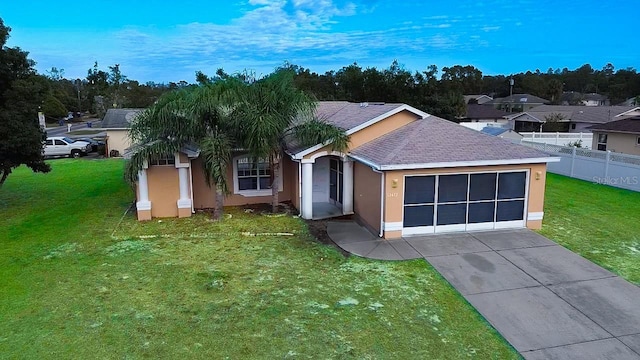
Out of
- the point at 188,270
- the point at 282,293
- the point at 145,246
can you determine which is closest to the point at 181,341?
the point at 282,293

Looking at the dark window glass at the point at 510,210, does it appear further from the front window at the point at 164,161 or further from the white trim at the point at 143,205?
the white trim at the point at 143,205

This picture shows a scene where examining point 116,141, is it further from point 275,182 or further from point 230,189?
point 275,182

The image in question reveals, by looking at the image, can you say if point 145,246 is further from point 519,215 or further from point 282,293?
point 519,215

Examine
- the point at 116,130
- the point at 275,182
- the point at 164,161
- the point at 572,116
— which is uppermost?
the point at 572,116

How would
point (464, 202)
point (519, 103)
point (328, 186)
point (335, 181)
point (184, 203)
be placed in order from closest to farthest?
point (464, 202) → point (184, 203) → point (335, 181) → point (328, 186) → point (519, 103)

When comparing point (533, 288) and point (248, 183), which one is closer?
point (533, 288)

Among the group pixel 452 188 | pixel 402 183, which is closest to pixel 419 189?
pixel 402 183
